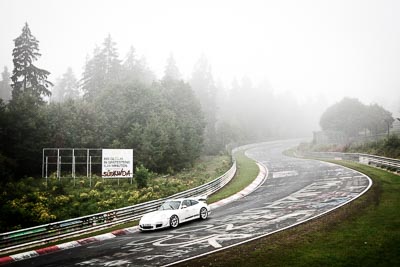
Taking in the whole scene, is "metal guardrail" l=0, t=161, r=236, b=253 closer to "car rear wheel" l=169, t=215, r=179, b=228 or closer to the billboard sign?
"car rear wheel" l=169, t=215, r=179, b=228

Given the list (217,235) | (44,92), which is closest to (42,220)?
(217,235)

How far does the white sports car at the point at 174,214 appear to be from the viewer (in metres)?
19.5

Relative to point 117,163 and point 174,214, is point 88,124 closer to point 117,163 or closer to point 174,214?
point 117,163

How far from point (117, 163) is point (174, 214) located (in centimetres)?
1416

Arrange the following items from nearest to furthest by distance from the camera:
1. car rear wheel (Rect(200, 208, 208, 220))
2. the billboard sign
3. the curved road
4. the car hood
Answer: the curved road
the car hood
car rear wheel (Rect(200, 208, 208, 220))
the billboard sign

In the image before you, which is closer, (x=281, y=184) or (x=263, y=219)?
(x=263, y=219)

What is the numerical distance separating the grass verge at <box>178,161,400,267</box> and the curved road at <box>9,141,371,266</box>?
116 centimetres

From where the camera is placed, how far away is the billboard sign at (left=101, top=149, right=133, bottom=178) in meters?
32.1

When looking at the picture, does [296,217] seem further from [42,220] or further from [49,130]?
[49,130]

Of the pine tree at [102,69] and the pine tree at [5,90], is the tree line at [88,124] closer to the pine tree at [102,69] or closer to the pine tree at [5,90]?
the pine tree at [102,69]

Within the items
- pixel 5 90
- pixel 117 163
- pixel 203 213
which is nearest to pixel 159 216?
pixel 203 213

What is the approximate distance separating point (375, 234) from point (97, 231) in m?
15.3

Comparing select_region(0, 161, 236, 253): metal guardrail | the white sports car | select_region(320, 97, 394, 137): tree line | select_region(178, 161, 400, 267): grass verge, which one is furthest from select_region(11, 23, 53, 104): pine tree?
select_region(320, 97, 394, 137): tree line

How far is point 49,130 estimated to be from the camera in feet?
135
